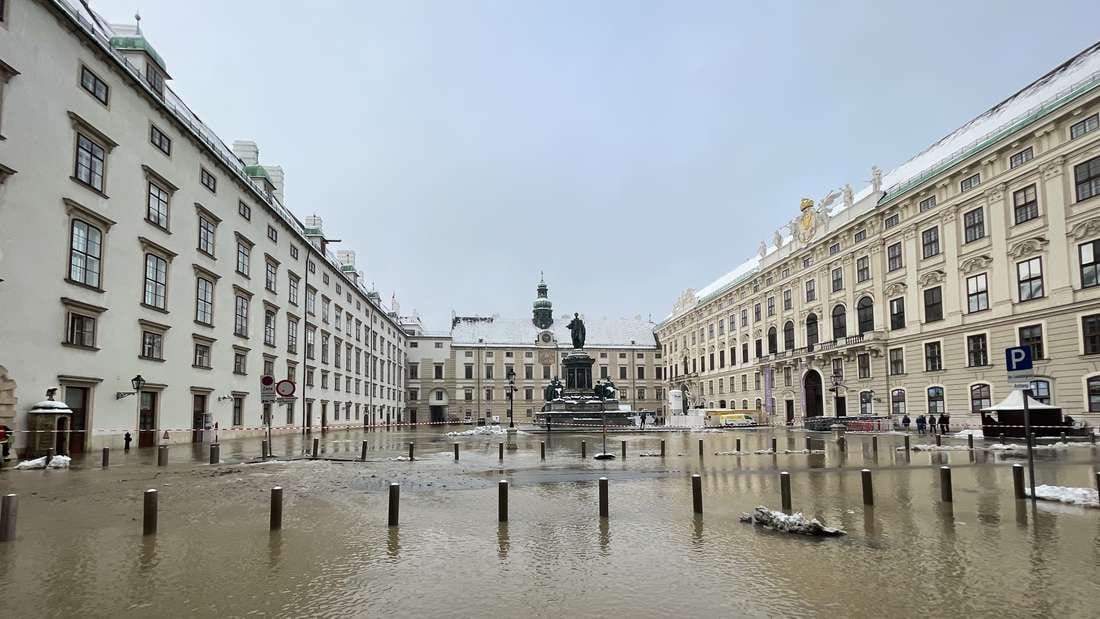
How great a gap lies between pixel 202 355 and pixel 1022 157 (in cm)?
4408

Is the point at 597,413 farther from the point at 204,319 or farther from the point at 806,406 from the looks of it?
the point at 204,319

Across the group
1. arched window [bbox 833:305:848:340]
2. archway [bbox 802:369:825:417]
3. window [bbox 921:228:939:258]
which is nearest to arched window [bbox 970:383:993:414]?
window [bbox 921:228:939:258]

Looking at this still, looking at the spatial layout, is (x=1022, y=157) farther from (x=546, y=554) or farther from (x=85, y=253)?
(x=85, y=253)

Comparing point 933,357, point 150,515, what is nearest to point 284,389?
point 150,515

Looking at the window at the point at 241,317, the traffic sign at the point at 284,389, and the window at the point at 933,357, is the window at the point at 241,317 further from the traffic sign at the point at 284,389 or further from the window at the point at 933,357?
the window at the point at 933,357

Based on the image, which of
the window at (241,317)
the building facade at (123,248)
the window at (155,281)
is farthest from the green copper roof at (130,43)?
the window at (241,317)

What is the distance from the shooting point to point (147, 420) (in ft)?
91.8

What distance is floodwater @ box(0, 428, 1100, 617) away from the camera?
6031 mm

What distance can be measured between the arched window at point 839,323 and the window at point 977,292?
12322 mm

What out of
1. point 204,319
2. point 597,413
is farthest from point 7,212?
point 597,413

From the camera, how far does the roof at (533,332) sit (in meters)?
99.0

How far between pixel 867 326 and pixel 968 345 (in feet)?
32.8

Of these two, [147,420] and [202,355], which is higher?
[202,355]

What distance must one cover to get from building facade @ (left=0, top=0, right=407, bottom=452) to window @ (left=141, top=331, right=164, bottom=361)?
0.09 m
